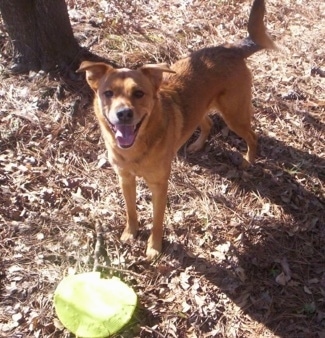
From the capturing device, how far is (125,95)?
3816 millimetres

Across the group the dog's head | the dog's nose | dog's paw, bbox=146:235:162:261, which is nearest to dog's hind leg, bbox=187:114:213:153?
dog's paw, bbox=146:235:162:261

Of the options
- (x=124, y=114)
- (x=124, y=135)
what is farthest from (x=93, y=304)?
(x=124, y=114)

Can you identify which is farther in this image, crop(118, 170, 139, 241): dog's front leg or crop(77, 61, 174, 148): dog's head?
crop(118, 170, 139, 241): dog's front leg

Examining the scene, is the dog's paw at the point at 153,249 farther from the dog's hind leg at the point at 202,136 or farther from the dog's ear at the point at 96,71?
the dog's ear at the point at 96,71

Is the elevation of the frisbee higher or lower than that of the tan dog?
lower

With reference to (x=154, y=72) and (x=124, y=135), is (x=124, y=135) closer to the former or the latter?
(x=124, y=135)

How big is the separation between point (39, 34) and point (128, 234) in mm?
2873

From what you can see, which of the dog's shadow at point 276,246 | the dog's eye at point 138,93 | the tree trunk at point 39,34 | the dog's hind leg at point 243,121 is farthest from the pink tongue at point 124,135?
the tree trunk at point 39,34

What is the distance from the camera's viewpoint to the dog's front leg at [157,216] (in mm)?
4270

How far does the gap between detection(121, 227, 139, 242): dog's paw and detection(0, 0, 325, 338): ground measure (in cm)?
10

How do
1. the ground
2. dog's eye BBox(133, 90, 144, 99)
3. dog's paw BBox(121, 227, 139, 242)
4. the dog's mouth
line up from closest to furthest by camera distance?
the dog's mouth → dog's eye BBox(133, 90, 144, 99) → the ground → dog's paw BBox(121, 227, 139, 242)

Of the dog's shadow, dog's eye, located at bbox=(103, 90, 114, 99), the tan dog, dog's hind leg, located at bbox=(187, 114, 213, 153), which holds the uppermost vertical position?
dog's eye, located at bbox=(103, 90, 114, 99)

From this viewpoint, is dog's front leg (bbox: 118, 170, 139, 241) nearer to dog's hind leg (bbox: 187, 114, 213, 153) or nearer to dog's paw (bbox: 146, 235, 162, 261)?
dog's paw (bbox: 146, 235, 162, 261)

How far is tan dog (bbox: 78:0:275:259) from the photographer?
3836mm
